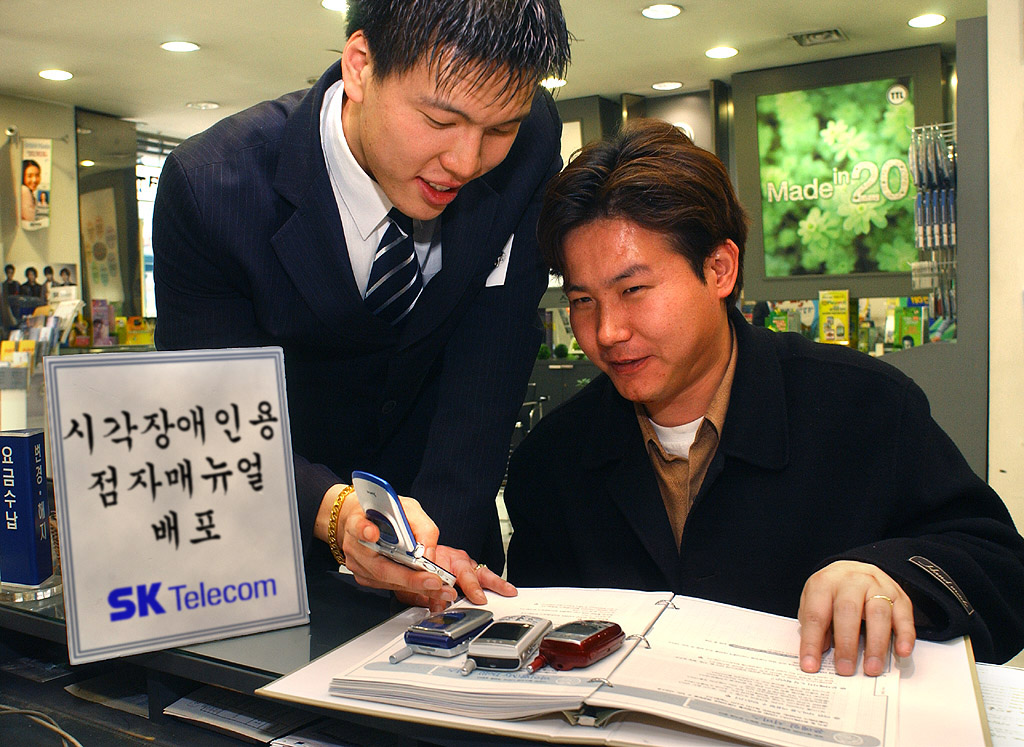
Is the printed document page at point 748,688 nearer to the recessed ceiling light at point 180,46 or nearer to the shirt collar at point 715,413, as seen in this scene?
the shirt collar at point 715,413

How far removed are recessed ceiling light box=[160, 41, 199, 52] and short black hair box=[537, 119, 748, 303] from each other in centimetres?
486

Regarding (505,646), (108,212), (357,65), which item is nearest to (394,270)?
(357,65)

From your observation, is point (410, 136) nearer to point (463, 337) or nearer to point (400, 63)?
point (400, 63)

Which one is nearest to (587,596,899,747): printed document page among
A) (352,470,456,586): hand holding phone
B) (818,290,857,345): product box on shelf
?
(352,470,456,586): hand holding phone

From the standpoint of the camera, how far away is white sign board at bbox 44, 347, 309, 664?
0.93m

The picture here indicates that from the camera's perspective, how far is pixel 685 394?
1416 mm

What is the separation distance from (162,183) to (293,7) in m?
4.09

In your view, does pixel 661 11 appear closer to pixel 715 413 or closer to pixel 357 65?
pixel 715 413

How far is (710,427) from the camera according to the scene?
53.8 inches

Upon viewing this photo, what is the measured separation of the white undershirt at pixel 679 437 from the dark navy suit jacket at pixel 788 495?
0.13 ft

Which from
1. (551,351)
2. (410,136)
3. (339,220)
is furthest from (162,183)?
(551,351)

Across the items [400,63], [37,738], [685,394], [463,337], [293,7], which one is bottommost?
[37,738]

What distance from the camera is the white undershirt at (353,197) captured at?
4.08 feet

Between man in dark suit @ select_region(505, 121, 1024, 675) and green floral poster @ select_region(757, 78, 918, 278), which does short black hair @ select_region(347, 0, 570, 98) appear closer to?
man in dark suit @ select_region(505, 121, 1024, 675)
